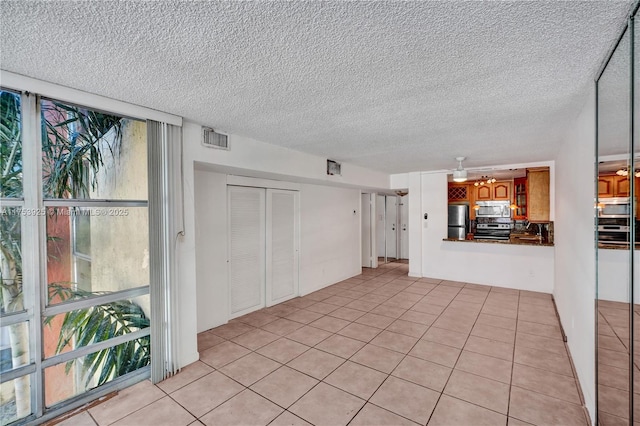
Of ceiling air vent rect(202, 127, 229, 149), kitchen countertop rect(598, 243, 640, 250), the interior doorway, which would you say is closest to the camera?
kitchen countertop rect(598, 243, 640, 250)

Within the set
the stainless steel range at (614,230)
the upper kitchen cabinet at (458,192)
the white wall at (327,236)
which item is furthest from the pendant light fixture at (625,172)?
the upper kitchen cabinet at (458,192)

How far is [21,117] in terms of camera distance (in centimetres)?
200

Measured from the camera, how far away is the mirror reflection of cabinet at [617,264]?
1348 mm

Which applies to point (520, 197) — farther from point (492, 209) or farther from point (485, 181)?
point (485, 181)

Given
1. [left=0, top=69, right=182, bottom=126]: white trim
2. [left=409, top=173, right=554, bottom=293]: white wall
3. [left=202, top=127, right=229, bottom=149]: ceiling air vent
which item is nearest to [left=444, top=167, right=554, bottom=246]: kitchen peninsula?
[left=409, top=173, right=554, bottom=293]: white wall

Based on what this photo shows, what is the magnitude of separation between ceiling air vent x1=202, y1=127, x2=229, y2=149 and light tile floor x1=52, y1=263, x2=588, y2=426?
2293 millimetres

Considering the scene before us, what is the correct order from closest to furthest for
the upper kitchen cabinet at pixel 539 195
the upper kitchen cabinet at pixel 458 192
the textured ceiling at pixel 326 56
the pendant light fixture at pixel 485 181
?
the textured ceiling at pixel 326 56, the upper kitchen cabinet at pixel 539 195, the pendant light fixture at pixel 485 181, the upper kitchen cabinet at pixel 458 192

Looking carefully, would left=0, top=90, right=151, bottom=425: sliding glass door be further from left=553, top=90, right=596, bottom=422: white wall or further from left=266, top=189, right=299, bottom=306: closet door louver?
left=553, top=90, right=596, bottom=422: white wall

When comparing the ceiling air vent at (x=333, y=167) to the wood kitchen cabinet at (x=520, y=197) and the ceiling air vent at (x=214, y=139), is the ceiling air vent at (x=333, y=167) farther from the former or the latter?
the wood kitchen cabinet at (x=520, y=197)

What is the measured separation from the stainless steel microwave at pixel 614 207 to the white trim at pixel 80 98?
10.9 ft

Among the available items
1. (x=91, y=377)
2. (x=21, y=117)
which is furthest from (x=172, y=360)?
(x=21, y=117)

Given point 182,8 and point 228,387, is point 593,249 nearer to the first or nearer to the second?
point 182,8

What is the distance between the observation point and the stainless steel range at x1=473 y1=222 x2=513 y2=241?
7.29 m

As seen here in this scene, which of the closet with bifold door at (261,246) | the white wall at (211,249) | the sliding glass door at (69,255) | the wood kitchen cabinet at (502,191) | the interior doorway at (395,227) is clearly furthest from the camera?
the interior doorway at (395,227)
